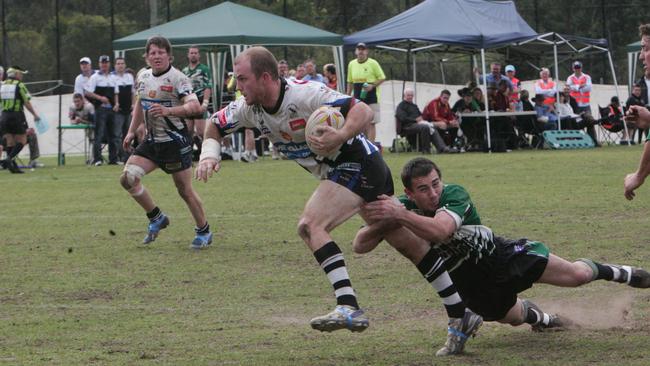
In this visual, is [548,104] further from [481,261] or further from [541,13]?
[481,261]

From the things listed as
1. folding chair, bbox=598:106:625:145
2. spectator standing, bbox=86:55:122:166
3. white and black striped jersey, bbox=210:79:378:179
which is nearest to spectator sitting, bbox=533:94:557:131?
folding chair, bbox=598:106:625:145

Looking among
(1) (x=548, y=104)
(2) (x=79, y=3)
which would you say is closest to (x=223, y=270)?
(1) (x=548, y=104)

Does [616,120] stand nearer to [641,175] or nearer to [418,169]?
[641,175]

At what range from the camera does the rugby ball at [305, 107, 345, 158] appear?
644cm

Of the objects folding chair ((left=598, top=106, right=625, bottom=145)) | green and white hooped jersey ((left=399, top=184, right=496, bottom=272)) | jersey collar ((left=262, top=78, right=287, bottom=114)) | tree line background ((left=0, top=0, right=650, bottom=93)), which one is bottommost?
green and white hooped jersey ((left=399, top=184, right=496, bottom=272))

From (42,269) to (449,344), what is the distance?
16.5 feet

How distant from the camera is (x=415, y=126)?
26.1m

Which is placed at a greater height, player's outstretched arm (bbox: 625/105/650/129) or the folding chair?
the folding chair

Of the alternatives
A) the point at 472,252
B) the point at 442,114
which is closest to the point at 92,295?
the point at 472,252

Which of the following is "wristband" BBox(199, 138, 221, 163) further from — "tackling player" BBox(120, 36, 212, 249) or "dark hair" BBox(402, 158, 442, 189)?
"tackling player" BBox(120, 36, 212, 249)

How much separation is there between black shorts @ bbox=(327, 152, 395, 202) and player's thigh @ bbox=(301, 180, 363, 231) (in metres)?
0.04

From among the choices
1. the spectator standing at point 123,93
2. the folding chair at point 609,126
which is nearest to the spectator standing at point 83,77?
the spectator standing at point 123,93

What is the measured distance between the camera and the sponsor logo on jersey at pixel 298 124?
674 centimetres

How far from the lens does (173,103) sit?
1123cm
